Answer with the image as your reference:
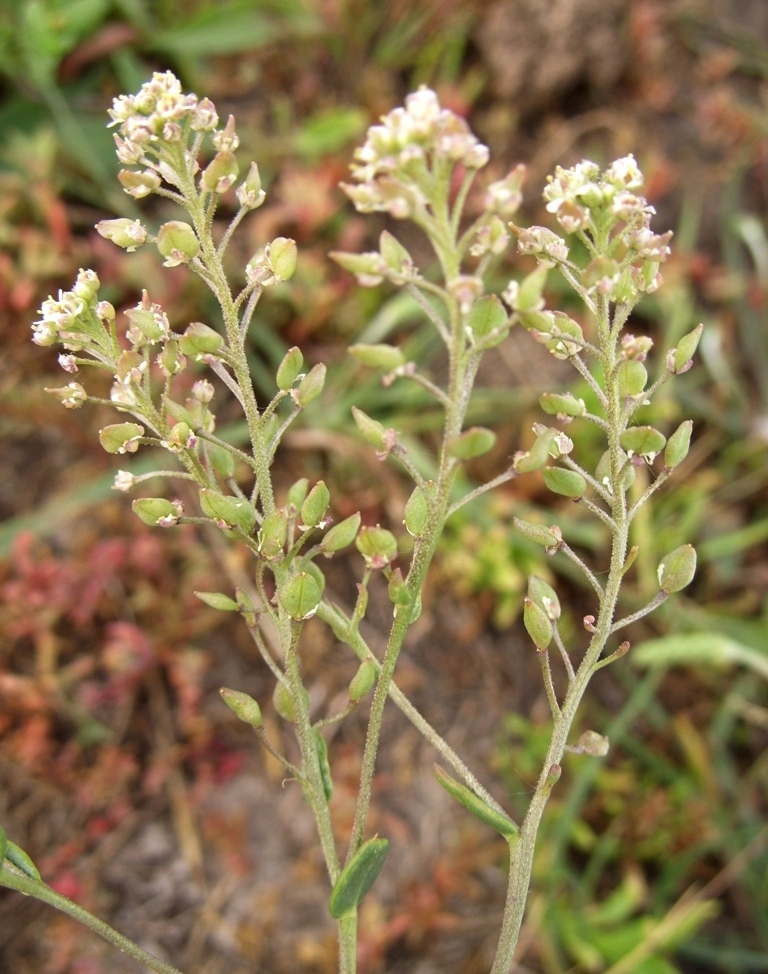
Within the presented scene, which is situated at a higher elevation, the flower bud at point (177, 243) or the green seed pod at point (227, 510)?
the flower bud at point (177, 243)

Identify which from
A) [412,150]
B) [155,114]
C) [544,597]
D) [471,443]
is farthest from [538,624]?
[155,114]

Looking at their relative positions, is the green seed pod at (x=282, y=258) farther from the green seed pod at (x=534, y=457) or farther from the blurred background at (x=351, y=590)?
the blurred background at (x=351, y=590)

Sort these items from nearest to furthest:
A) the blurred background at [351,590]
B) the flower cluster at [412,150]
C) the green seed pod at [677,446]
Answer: the flower cluster at [412,150]
the green seed pod at [677,446]
the blurred background at [351,590]

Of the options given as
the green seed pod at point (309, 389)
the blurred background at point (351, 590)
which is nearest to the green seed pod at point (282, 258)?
the green seed pod at point (309, 389)

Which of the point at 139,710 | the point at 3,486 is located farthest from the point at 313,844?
the point at 3,486

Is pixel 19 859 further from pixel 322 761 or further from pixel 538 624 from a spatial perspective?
pixel 538 624

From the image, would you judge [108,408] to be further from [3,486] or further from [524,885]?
[524,885]

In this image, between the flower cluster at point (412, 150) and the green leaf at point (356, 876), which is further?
the green leaf at point (356, 876)

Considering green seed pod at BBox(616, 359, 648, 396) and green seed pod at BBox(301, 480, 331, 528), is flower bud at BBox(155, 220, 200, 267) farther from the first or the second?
green seed pod at BBox(616, 359, 648, 396)
